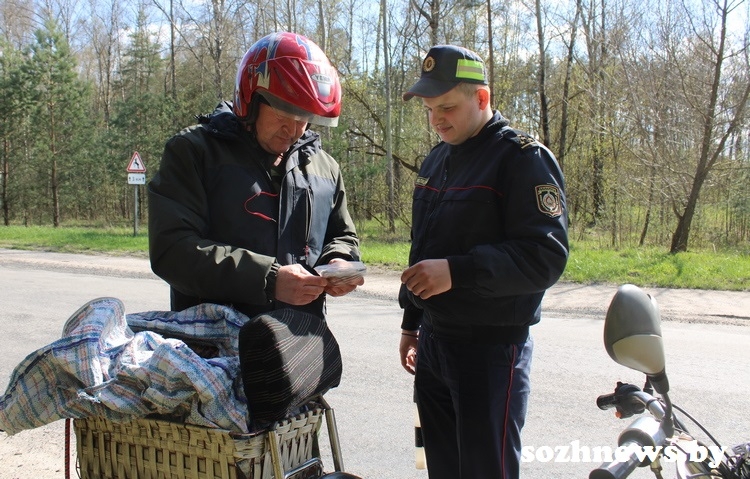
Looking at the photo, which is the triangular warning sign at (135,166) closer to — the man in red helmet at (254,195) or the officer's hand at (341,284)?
the man in red helmet at (254,195)

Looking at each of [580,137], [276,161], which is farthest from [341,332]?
[580,137]

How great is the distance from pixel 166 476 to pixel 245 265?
0.64m

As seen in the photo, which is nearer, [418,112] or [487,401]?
[487,401]

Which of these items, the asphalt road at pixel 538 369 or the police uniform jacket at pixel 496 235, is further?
the asphalt road at pixel 538 369

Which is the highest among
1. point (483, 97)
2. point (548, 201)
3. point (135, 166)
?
point (135, 166)

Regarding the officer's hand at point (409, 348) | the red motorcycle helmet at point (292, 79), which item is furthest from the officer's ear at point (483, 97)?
the officer's hand at point (409, 348)

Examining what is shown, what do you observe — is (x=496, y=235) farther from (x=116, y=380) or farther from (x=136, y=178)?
(x=136, y=178)

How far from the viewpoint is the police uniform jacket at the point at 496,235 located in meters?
2.07

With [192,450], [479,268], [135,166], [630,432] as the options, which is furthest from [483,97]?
[135,166]

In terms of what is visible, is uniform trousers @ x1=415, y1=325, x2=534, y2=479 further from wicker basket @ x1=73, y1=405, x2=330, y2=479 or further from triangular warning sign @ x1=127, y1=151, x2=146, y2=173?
triangular warning sign @ x1=127, y1=151, x2=146, y2=173

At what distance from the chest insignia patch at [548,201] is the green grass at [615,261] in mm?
8941

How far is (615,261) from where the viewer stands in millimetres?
12484

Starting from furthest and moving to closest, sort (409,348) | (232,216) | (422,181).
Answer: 1. (409,348)
2. (422,181)
3. (232,216)

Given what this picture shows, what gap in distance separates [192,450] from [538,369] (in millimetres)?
4505
